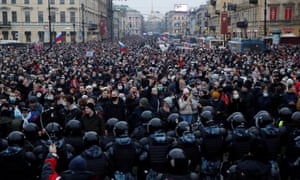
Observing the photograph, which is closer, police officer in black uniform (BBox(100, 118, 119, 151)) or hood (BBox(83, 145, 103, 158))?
hood (BBox(83, 145, 103, 158))

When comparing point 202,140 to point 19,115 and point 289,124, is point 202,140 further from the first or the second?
point 19,115

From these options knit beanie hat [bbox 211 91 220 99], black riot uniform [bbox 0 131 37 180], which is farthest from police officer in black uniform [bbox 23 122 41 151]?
knit beanie hat [bbox 211 91 220 99]

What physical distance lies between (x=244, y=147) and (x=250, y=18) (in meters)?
65.7

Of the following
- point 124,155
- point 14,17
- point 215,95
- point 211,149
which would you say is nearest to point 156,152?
point 124,155

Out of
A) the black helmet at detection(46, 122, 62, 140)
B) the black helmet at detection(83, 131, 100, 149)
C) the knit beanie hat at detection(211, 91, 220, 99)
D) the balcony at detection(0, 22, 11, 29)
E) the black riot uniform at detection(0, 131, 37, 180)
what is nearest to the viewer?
the black riot uniform at detection(0, 131, 37, 180)

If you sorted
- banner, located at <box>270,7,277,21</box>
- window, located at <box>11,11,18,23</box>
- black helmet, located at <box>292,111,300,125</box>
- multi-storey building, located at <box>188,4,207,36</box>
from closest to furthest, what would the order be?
black helmet, located at <box>292,111,300,125</box>, banner, located at <box>270,7,277,21</box>, window, located at <box>11,11,18,23</box>, multi-storey building, located at <box>188,4,207,36</box>

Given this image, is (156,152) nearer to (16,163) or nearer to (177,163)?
(177,163)

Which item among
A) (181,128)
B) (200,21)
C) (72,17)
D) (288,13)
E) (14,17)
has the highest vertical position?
(200,21)

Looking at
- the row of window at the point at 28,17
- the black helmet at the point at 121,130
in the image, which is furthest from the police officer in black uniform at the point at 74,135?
the row of window at the point at 28,17

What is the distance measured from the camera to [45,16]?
79.4m

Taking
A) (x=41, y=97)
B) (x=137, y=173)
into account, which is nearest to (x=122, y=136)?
(x=137, y=173)

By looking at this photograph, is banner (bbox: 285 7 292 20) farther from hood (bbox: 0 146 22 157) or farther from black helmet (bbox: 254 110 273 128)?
hood (bbox: 0 146 22 157)

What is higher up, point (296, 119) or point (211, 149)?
point (296, 119)

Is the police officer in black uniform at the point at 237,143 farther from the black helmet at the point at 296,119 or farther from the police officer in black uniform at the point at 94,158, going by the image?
the police officer in black uniform at the point at 94,158
